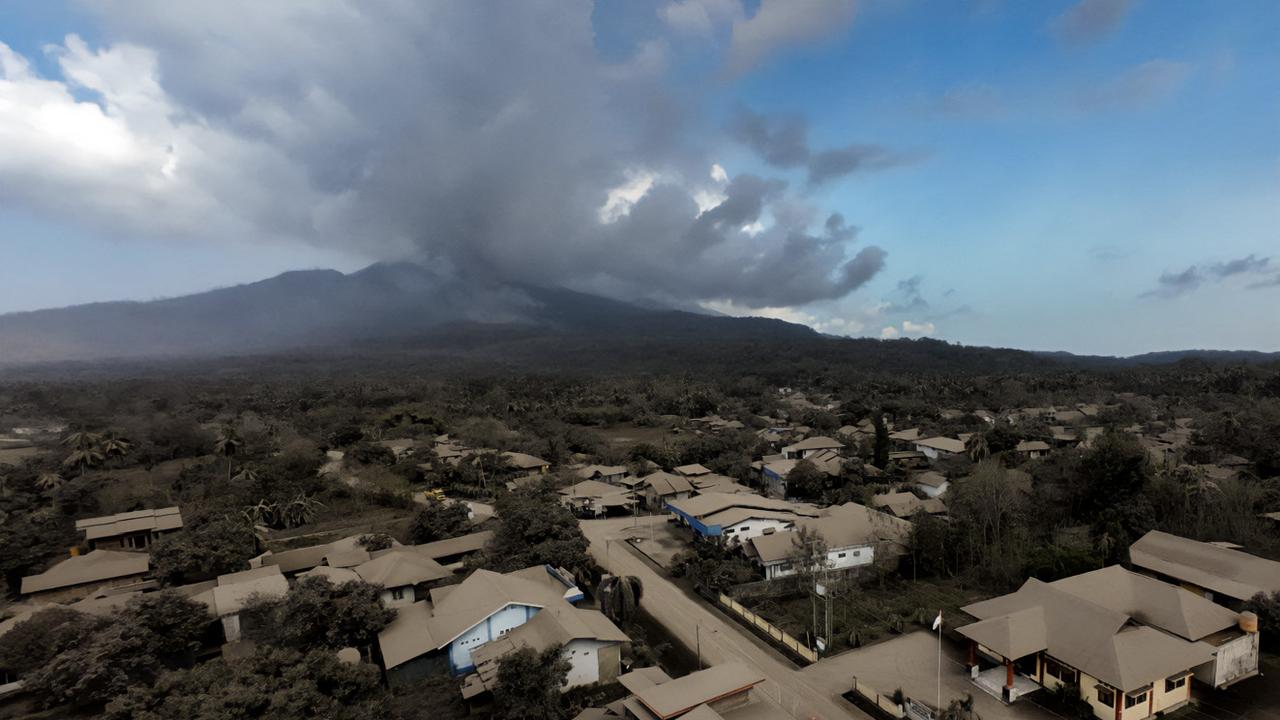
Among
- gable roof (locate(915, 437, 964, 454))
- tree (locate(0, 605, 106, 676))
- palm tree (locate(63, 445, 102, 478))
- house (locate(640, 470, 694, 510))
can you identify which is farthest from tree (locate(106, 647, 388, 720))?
gable roof (locate(915, 437, 964, 454))

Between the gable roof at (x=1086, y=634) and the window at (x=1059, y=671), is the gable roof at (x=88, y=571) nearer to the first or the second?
the gable roof at (x=1086, y=634)

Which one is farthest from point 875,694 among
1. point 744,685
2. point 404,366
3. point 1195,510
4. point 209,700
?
point 404,366

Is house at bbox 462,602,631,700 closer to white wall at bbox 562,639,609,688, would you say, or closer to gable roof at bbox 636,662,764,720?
white wall at bbox 562,639,609,688

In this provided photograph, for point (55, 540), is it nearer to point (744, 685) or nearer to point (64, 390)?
point (744, 685)

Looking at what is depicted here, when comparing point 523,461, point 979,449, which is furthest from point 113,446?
point 979,449

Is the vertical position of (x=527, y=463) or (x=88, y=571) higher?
(x=527, y=463)

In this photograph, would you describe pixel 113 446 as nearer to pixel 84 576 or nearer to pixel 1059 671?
pixel 84 576
